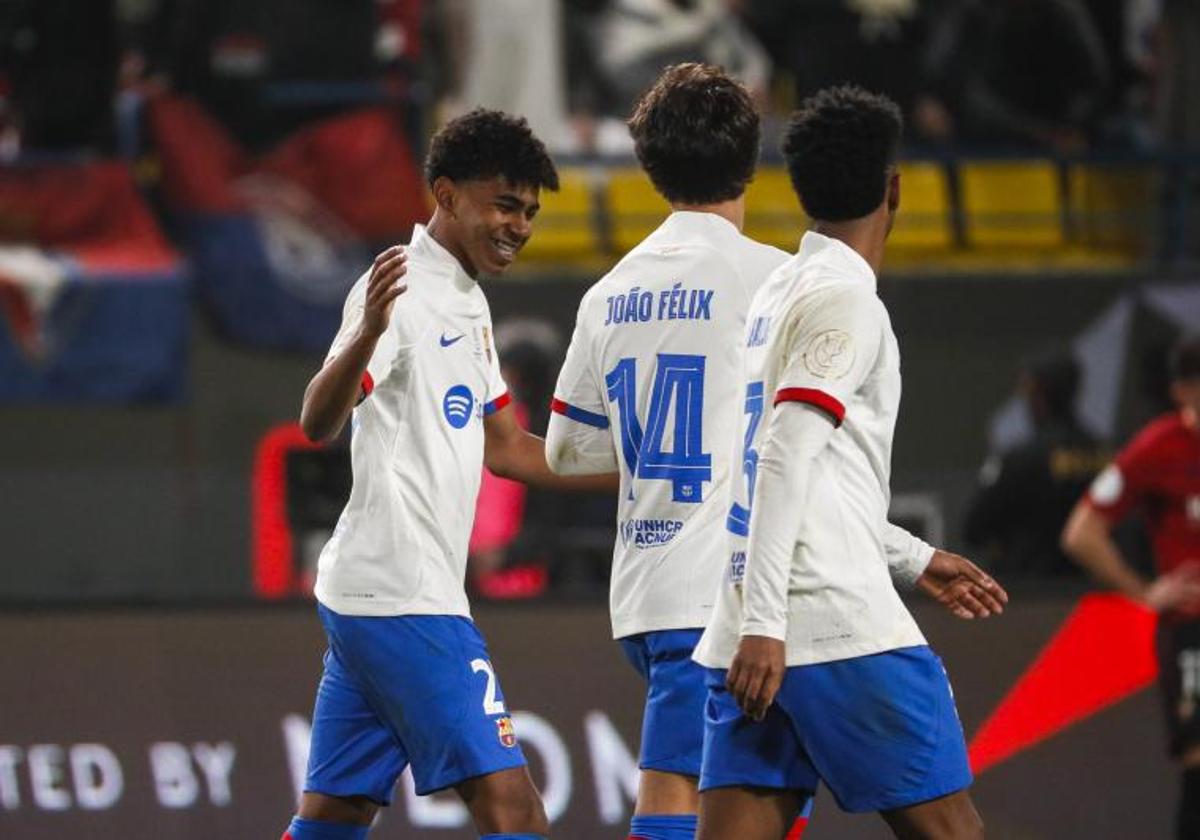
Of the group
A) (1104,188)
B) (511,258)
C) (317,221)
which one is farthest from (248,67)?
(511,258)

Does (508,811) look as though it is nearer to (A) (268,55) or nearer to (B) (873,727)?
(B) (873,727)

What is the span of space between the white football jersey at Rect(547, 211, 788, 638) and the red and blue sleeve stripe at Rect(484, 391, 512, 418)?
0.36 m

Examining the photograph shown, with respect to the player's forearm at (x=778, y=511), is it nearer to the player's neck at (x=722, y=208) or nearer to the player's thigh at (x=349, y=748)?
the player's neck at (x=722, y=208)

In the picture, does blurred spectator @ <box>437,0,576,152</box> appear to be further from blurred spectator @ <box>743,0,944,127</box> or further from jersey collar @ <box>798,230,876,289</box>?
jersey collar @ <box>798,230,876,289</box>

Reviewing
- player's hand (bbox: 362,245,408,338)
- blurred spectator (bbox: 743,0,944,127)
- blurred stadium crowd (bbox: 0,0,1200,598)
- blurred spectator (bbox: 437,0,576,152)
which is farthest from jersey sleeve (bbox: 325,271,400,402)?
blurred spectator (bbox: 743,0,944,127)

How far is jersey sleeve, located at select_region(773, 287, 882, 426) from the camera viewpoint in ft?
13.7

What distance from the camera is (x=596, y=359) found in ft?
16.5

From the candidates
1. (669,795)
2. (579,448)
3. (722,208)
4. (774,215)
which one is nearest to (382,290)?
(579,448)

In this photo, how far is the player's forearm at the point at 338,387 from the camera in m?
4.75

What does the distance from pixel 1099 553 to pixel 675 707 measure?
3425mm

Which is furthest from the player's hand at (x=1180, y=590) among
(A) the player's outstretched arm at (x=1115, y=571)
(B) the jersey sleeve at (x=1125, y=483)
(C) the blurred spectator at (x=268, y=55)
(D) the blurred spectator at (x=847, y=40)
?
(C) the blurred spectator at (x=268, y=55)

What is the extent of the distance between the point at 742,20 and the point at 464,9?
1.45 m

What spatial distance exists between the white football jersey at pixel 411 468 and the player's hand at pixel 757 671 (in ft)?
3.27

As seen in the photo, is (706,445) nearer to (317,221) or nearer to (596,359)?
(596,359)
